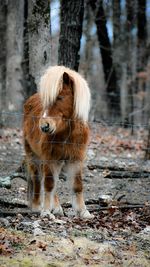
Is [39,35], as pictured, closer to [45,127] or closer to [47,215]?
[45,127]

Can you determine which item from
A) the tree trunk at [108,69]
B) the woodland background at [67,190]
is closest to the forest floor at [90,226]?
the woodland background at [67,190]

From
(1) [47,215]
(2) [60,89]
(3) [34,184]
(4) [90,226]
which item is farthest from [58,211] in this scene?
(2) [60,89]

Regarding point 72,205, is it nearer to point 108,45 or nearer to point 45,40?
point 45,40

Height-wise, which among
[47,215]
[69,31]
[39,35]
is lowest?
[47,215]

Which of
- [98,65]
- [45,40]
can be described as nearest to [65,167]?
[45,40]

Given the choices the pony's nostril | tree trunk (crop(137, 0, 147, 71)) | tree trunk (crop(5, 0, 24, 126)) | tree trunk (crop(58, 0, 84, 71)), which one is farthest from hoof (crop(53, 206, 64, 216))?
tree trunk (crop(137, 0, 147, 71))

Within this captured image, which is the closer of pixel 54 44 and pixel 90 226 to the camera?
pixel 90 226

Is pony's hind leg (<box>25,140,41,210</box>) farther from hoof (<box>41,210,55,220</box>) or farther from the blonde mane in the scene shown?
the blonde mane

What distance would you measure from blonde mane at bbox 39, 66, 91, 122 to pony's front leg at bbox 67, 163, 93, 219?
0.75 meters

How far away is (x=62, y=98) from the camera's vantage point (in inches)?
287

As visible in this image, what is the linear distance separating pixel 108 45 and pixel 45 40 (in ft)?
38.6

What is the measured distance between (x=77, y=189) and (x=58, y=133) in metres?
0.95

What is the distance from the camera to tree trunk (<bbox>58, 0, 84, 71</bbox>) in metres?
10.1

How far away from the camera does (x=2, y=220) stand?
6.91 meters
